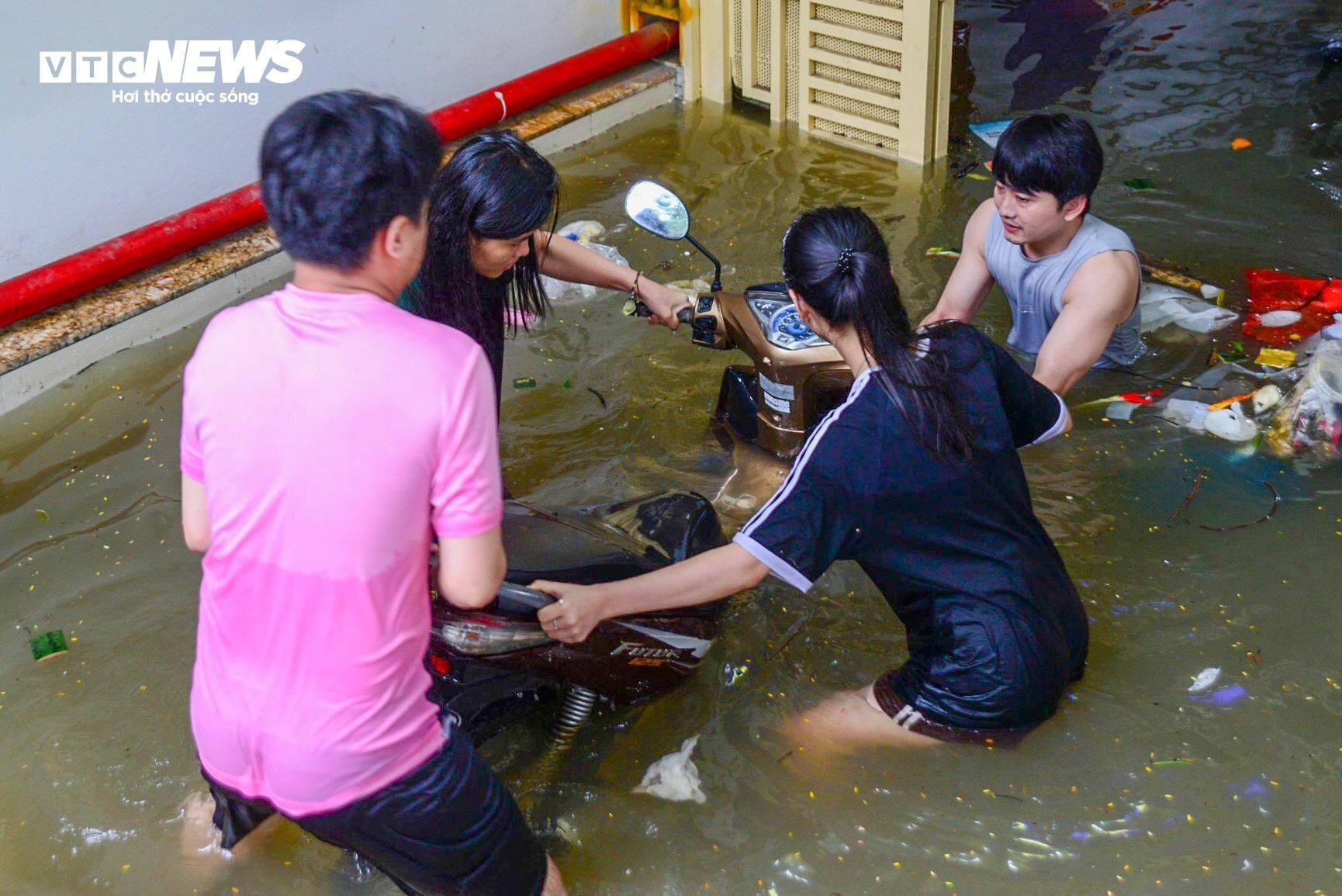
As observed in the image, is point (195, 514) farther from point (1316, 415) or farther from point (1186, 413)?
point (1316, 415)

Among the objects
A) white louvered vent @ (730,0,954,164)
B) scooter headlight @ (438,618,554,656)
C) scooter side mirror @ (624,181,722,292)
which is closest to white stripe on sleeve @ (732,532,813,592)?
scooter headlight @ (438,618,554,656)

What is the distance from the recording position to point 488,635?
7.04 feet

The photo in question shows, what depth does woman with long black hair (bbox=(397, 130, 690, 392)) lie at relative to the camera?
2.53 m

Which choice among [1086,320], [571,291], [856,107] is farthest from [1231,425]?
[856,107]

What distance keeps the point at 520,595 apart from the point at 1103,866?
1.35m

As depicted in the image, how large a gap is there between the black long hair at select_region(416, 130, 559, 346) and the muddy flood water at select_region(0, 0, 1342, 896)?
1.06 metres

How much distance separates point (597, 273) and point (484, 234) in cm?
78

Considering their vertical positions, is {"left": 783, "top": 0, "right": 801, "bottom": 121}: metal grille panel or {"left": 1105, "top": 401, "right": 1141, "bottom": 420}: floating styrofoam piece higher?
{"left": 783, "top": 0, "right": 801, "bottom": 121}: metal grille panel

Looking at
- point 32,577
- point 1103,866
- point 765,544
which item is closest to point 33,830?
point 32,577

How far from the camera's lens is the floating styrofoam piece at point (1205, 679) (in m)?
2.84

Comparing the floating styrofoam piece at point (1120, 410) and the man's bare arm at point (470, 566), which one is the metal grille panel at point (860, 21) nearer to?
the floating styrofoam piece at point (1120, 410)

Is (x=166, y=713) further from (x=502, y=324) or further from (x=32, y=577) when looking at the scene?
(x=502, y=324)

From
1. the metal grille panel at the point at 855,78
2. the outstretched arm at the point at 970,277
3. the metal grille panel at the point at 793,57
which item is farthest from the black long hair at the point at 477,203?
the metal grille panel at the point at 793,57

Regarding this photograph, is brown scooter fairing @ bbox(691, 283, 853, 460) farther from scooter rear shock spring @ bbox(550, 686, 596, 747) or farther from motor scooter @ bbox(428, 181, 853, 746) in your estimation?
scooter rear shock spring @ bbox(550, 686, 596, 747)
